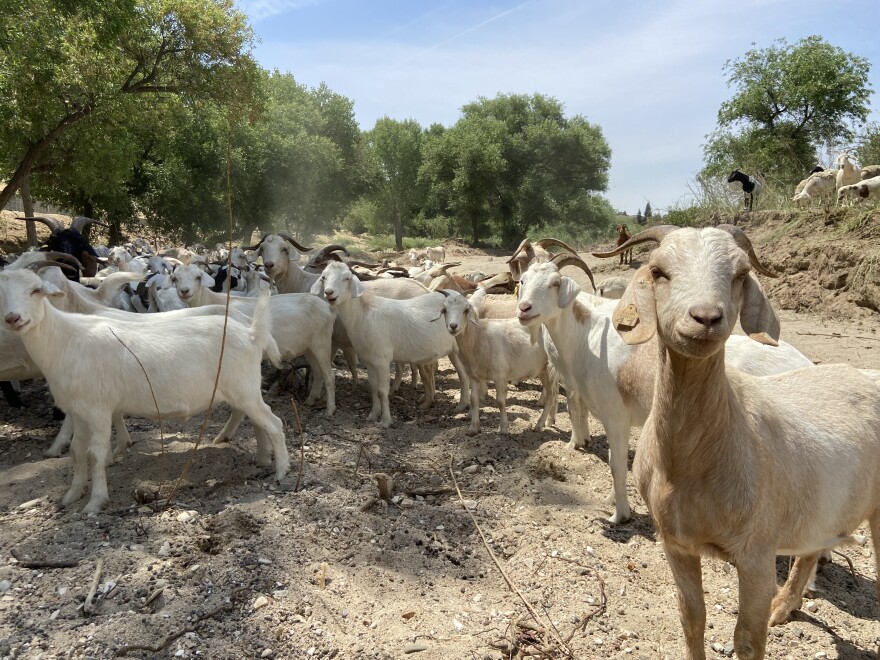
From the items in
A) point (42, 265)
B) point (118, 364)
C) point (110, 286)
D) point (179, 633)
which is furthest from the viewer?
point (110, 286)

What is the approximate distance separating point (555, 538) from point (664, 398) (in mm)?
2242

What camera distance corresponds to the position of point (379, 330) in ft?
24.9

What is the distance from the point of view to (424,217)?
44719 mm

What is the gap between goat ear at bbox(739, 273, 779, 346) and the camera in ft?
7.91

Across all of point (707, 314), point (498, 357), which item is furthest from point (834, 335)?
point (707, 314)

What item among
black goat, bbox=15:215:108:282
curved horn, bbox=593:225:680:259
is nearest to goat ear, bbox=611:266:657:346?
curved horn, bbox=593:225:680:259

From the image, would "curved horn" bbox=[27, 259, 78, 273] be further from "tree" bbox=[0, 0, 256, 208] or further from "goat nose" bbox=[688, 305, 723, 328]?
"goat nose" bbox=[688, 305, 723, 328]

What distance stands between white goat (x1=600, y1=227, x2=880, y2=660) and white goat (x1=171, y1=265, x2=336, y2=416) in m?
5.16

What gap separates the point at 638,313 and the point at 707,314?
0.31 metres

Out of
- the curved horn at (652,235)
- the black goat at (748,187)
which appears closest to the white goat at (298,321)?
the curved horn at (652,235)

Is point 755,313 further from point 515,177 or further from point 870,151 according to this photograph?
point 515,177

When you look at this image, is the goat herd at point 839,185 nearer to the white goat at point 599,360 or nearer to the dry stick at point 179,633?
the white goat at point 599,360

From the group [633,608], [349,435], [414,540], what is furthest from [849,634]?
[349,435]

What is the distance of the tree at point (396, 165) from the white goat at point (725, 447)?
1398 inches
